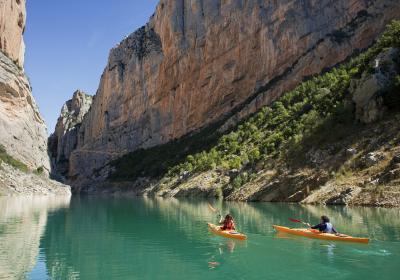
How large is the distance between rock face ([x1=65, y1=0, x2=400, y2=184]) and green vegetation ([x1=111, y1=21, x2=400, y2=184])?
887cm

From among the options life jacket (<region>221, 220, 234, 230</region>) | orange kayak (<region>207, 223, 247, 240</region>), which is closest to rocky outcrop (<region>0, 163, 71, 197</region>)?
orange kayak (<region>207, 223, 247, 240</region>)

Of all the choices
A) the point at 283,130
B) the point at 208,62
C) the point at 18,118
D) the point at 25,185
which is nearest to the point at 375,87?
the point at 283,130

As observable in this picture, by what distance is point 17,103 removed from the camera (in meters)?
95.3

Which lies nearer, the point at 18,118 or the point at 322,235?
the point at 322,235

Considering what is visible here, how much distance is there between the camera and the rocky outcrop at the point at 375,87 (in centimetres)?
4881

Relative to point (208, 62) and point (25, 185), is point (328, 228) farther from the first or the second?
point (208, 62)

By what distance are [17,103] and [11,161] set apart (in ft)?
62.2

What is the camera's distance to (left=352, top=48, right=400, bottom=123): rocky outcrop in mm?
48812

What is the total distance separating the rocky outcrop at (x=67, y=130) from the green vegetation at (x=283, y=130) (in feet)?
226

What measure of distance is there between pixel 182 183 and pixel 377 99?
3628 centimetres

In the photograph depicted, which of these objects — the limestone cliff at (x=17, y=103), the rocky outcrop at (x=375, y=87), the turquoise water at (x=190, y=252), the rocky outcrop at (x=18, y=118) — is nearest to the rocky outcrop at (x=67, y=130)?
the limestone cliff at (x=17, y=103)

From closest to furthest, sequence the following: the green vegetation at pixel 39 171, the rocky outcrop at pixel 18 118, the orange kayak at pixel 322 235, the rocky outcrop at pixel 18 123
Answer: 1. the orange kayak at pixel 322 235
2. the rocky outcrop at pixel 18 123
3. the rocky outcrop at pixel 18 118
4. the green vegetation at pixel 39 171

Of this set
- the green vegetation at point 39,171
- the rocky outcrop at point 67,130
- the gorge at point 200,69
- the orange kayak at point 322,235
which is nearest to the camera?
the orange kayak at point 322,235

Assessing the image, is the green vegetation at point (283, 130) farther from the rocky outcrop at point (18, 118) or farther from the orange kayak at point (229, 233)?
the orange kayak at point (229, 233)
